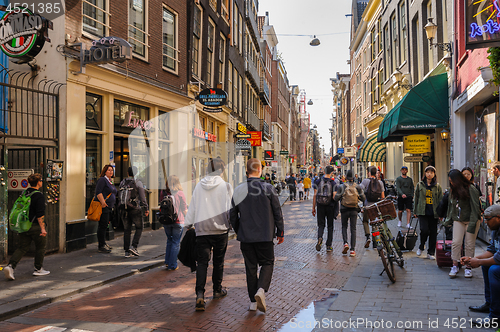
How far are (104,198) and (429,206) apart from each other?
6.65m

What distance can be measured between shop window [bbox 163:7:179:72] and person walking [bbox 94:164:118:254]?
18.4 feet

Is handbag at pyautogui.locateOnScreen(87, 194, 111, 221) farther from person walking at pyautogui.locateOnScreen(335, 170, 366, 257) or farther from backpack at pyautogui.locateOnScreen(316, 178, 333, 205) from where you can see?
person walking at pyautogui.locateOnScreen(335, 170, 366, 257)

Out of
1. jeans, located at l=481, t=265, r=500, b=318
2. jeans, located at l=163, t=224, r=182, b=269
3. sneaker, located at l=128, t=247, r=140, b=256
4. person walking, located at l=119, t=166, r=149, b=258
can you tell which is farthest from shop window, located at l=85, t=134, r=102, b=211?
jeans, located at l=481, t=265, r=500, b=318

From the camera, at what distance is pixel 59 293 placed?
18.4ft

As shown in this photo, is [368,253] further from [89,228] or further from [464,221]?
[89,228]

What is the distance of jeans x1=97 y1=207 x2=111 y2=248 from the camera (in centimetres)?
865

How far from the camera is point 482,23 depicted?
250 inches

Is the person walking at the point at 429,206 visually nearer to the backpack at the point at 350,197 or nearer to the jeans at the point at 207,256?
the backpack at the point at 350,197

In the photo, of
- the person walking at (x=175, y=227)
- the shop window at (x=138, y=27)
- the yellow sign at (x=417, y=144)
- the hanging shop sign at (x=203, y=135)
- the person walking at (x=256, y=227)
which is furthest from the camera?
the hanging shop sign at (x=203, y=135)

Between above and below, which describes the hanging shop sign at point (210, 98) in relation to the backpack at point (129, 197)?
above

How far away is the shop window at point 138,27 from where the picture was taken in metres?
11.3

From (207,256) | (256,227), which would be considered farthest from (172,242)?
(256,227)

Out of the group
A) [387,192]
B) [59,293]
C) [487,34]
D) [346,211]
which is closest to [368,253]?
[346,211]


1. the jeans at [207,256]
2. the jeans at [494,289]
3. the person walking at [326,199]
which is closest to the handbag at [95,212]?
the jeans at [207,256]
